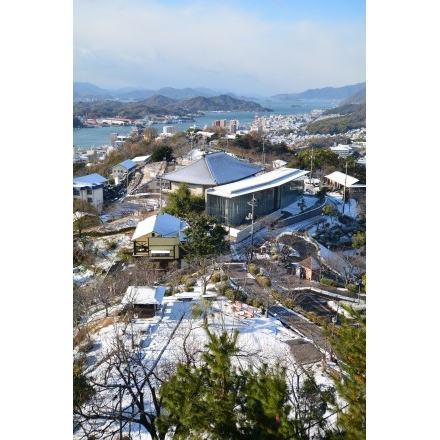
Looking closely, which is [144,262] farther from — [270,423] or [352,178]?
[352,178]

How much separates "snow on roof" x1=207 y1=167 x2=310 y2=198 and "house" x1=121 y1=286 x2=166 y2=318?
2.13ft

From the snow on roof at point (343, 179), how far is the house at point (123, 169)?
4.55 feet

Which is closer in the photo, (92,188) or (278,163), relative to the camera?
(92,188)

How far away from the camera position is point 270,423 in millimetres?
1617

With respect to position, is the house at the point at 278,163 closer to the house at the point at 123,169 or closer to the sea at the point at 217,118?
the sea at the point at 217,118

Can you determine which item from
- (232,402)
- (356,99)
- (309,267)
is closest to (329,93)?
(356,99)

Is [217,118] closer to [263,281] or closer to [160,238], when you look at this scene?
[160,238]

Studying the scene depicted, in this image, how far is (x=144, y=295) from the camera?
225cm

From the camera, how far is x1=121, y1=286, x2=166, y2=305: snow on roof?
2229mm

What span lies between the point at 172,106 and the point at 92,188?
843 millimetres

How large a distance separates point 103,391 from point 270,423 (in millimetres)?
809

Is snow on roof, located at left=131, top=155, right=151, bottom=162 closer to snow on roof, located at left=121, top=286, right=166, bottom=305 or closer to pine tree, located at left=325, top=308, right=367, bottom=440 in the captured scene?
snow on roof, located at left=121, top=286, right=166, bottom=305

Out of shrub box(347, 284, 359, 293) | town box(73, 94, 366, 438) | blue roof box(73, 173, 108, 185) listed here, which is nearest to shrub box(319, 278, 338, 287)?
town box(73, 94, 366, 438)
